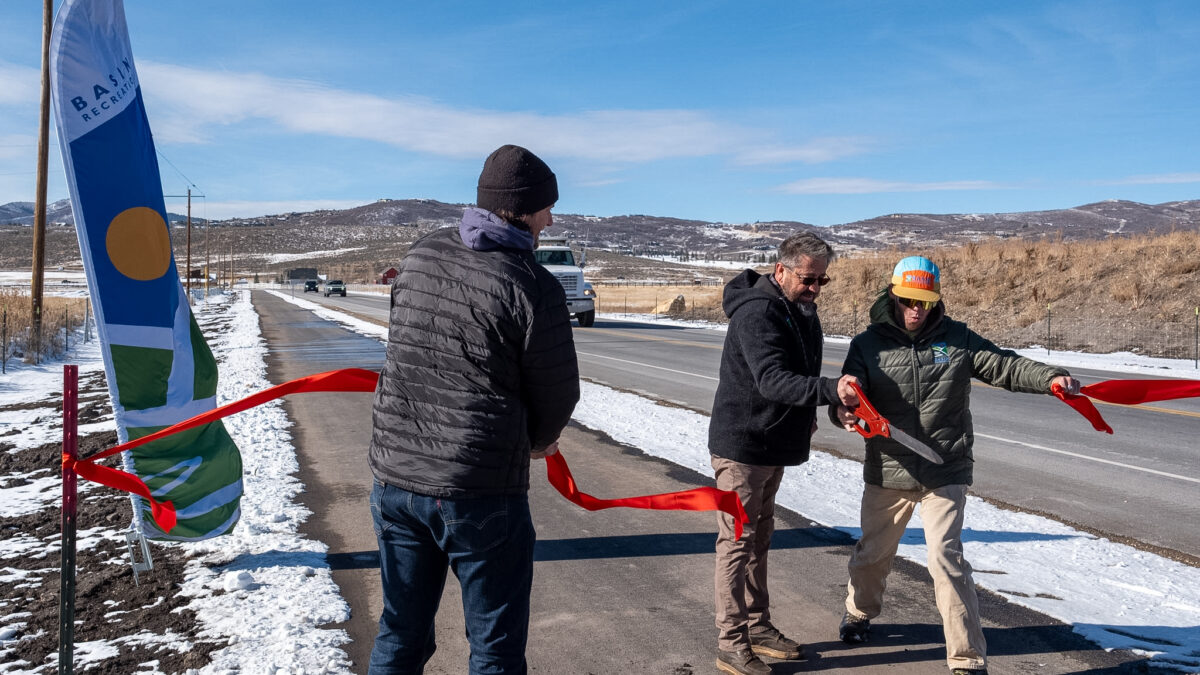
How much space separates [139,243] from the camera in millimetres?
4395

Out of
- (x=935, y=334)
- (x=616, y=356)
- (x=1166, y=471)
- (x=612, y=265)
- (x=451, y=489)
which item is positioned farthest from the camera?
(x=612, y=265)

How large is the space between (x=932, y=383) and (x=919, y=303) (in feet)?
1.13

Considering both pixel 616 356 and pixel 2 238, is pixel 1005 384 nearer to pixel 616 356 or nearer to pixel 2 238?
pixel 616 356

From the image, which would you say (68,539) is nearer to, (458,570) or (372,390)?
(372,390)

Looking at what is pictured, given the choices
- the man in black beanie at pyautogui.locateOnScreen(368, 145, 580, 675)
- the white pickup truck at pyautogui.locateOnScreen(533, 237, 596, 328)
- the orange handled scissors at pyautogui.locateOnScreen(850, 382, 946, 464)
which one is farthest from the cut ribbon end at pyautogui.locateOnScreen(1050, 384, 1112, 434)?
the white pickup truck at pyautogui.locateOnScreen(533, 237, 596, 328)

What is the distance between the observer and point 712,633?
14.0 ft

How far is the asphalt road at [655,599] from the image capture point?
3930 millimetres

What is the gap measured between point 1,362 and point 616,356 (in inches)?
476

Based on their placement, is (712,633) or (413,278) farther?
(712,633)

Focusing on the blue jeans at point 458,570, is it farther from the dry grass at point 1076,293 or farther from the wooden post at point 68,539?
the dry grass at point 1076,293

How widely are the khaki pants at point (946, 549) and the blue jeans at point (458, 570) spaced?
190 centimetres

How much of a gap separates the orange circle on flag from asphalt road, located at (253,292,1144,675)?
1.94 m

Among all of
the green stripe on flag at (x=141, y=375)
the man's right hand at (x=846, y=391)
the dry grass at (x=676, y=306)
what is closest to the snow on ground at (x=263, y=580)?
the green stripe on flag at (x=141, y=375)

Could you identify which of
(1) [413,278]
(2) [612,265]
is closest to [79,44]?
(1) [413,278]
